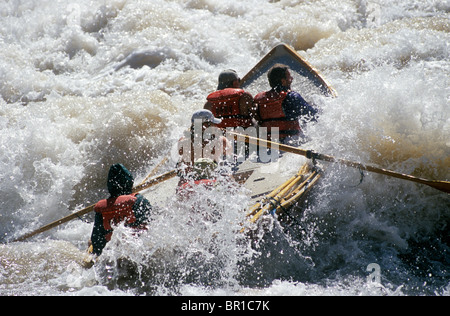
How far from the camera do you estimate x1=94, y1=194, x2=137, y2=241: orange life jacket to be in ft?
10.8

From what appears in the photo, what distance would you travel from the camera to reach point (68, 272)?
3475 mm

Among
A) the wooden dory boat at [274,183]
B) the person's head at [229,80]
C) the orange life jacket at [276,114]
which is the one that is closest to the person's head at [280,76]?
the orange life jacket at [276,114]

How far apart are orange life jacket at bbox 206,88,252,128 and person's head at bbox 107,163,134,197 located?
1721 millimetres

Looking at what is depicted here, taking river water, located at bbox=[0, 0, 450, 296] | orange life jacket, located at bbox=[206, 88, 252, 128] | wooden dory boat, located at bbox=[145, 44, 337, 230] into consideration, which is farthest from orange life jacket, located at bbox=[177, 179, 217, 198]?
orange life jacket, located at bbox=[206, 88, 252, 128]

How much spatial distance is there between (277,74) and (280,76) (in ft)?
0.13

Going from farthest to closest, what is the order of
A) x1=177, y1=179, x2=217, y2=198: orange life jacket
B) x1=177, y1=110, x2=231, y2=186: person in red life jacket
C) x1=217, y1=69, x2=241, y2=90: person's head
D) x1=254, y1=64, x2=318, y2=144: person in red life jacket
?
x1=217, y1=69, x2=241, y2=90: person's head < x1=254, y1=64, x2=318, y2=144: person in red life jacket < x1=177, y1=110, x2=231, y2=186: person in red life jacket < x1=177, y1=179, x2=217, y2=198: orange life jacket

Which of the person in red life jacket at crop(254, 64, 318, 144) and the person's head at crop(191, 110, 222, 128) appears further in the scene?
the person in red life jacket at crop(254, 64, 318, 144)

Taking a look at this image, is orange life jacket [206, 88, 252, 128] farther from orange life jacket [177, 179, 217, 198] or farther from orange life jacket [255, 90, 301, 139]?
orange life jacket [177, 179, 217, 198]

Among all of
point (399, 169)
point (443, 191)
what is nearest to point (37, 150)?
point (399, 169)

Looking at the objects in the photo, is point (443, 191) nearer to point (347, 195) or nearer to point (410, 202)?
point (410, 202)

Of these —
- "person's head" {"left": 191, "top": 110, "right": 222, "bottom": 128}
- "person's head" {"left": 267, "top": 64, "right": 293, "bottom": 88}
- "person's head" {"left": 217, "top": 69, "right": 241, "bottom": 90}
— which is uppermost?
"person's head" {"left": 217, "top": 69, "right": 241, "bottom": 90}

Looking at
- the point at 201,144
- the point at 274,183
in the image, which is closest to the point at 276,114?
the point at 274,183

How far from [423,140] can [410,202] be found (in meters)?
0.61

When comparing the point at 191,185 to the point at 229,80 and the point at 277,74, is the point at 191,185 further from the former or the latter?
the point at 229,80
